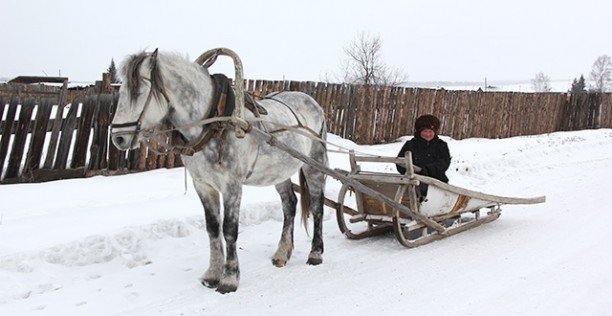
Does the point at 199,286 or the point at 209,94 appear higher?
the point at 209,94

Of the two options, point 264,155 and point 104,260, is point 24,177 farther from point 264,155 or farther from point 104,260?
point 264,155

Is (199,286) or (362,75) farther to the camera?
(362,75)

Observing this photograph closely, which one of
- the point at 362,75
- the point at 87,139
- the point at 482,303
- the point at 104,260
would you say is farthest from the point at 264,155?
the point at 362,75

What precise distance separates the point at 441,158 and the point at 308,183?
1775 millimetres

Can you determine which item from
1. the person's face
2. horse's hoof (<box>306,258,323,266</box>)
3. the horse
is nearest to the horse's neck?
the horse

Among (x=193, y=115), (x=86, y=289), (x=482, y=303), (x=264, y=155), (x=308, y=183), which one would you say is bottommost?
(x=86, y=289)

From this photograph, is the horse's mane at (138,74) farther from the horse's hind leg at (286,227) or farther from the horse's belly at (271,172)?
the horse's hind leg at (286,227)

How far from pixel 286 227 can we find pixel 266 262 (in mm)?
461

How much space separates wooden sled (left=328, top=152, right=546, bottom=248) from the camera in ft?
19.5

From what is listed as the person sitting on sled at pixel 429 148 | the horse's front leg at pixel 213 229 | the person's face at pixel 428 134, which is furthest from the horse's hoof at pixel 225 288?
the person's face at pixel 428 134

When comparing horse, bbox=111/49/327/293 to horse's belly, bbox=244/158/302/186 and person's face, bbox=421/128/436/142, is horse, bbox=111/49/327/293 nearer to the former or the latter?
horse's belly, bbox=244/158/302/186

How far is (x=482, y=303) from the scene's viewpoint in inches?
168

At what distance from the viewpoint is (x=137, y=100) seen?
4223 millimetres

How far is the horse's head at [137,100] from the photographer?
13.7 feet
